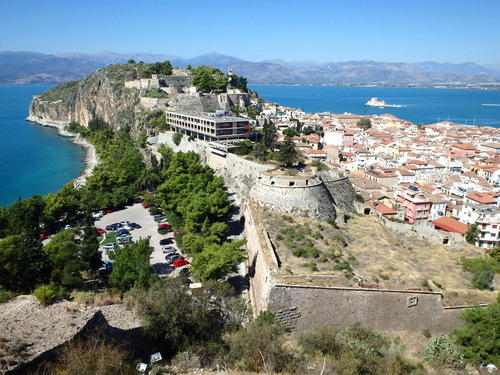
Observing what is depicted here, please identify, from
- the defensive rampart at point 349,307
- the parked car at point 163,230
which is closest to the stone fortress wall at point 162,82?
the parked car at point 163,230

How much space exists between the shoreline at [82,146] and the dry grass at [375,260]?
994 inches

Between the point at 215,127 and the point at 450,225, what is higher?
the point at 215,127

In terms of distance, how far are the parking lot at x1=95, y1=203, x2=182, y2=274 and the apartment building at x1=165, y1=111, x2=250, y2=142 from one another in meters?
10.5

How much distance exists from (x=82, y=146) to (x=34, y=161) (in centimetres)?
1033

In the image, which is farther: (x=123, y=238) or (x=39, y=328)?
(x=123, y=238)

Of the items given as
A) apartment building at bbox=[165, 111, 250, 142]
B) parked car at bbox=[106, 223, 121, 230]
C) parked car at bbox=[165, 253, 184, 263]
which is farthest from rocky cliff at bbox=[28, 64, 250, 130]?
parked car at bbox=[165, 253, 184, 263]

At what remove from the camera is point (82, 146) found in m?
64.1

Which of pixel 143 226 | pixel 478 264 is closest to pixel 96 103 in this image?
pixel 143 226

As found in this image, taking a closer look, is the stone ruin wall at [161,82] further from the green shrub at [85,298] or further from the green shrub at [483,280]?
the green shrub at [483,280]

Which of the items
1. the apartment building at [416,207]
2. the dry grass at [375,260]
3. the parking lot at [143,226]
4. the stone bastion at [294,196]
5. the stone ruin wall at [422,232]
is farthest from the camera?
the apartment building at [416,207]

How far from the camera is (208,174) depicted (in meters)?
29.7

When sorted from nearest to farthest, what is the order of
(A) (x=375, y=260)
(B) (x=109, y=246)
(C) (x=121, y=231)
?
(A) (x=375, y=260) → (B) (x=109, y=246) → (C) (x=121, y=231)

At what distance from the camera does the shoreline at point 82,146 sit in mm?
43625

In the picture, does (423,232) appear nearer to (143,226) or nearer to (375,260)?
(375,260)
